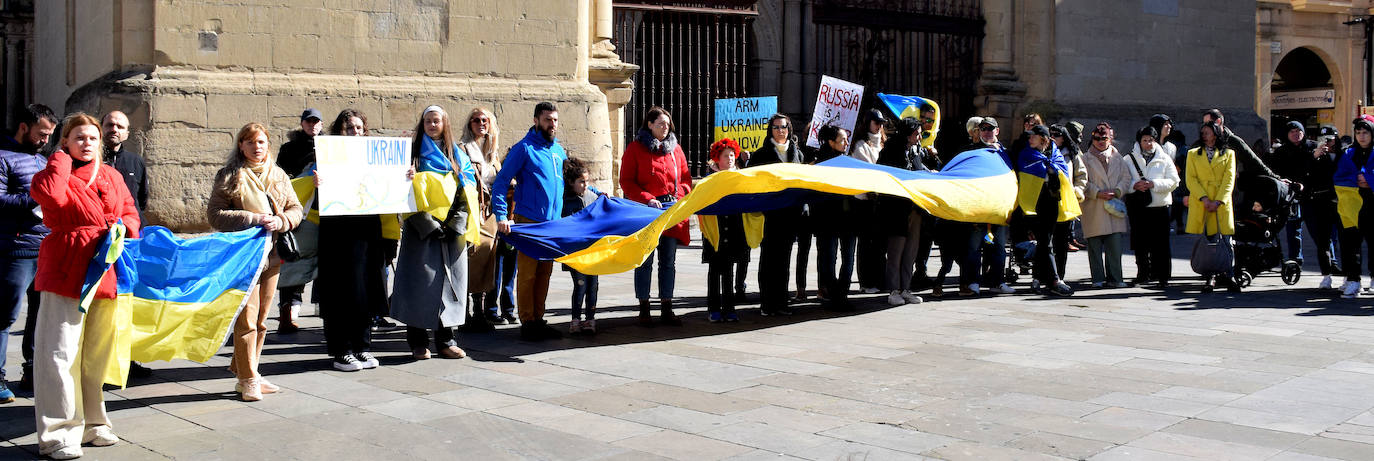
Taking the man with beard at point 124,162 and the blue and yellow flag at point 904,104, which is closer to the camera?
the man with beard at point 124,162

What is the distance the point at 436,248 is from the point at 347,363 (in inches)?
33.4

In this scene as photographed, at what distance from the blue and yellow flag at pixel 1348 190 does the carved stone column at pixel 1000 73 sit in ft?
34.5

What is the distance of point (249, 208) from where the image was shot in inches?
246

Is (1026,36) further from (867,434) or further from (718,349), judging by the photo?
(867,434)

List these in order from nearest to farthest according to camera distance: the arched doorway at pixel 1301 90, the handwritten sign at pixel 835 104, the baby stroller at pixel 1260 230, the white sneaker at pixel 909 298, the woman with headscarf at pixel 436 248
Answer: the woman with headscarf at pixel 436 248
the white sneaker at pixel 909 298
the baby stroller at pixel 1260 230
the handwritten sign at pixel 835 104
the arched doorway at pixel 1301 90

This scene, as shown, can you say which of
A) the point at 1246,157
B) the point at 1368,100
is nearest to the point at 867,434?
the point at 1246,157

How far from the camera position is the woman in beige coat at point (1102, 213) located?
11125 millimetres

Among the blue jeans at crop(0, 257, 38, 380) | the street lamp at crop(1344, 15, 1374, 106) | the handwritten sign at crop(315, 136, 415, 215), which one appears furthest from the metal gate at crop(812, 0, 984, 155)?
the street lamp at crop(1344, 15, 1374, 106)

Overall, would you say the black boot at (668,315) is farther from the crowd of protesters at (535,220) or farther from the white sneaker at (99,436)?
the white sneaker at (99,436)

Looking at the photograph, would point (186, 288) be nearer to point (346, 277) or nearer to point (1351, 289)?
point (346, 277)

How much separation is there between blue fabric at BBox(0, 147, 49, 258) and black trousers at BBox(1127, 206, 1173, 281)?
8.81 meters

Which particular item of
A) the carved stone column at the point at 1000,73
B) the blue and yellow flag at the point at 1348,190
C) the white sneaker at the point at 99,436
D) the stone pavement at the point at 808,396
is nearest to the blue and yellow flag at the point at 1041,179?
the stone pavement at the point at 808,396

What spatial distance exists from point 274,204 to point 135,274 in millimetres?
871

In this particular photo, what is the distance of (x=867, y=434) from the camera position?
532 cm
